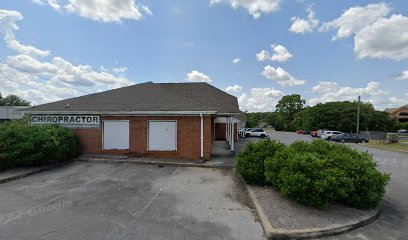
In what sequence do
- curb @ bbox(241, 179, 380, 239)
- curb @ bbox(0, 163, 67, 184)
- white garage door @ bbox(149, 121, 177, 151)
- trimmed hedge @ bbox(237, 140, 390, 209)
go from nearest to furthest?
1. curb @ bbox(241, 179, 380, 239)
2. trimmed hedge @ bbox(237, 140, 390, 209)
3. curb @ bbox(0, 163, 67, 184)
4. white garage door @ bbox(149, 121, 177, 151)

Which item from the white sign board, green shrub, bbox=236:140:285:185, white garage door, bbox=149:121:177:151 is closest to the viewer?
green shrub, bbox=236:140:285:185

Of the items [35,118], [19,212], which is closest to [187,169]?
[19,212]

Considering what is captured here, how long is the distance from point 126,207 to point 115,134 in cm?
713

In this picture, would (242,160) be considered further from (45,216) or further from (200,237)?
(45,216)

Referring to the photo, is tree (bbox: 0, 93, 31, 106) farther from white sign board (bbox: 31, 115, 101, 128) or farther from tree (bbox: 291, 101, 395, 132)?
tree (bbox: 291, 101, 395, 132)

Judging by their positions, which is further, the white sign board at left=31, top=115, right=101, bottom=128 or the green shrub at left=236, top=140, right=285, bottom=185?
the white sign board at left=31, top=115, right=101, bottom=128

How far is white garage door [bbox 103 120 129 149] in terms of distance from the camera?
11937 mm

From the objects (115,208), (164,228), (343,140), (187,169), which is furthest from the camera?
(343,140)

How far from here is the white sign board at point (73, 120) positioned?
1204 centimetres

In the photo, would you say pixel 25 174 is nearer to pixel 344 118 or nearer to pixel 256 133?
pixel 256 133

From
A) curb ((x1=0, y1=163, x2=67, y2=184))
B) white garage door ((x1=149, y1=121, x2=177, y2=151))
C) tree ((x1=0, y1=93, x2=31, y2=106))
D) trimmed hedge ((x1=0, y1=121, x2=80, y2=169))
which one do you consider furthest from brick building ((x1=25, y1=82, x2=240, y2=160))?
tree ((x1=0, y1=93, x2=31, y2=106))

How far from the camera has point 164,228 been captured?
4.58 m

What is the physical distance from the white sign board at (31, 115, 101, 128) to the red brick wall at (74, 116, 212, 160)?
0.27m

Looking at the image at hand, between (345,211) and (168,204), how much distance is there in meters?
4.32
